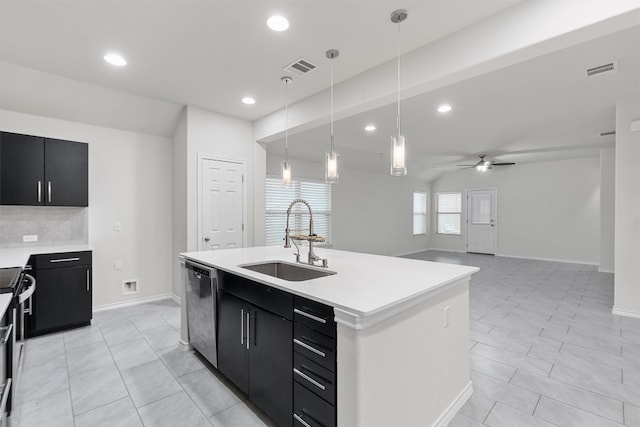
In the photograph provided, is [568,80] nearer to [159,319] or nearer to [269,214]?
[269,214]

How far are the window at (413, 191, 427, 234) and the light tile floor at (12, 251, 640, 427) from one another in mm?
5793

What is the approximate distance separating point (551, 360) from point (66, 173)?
5.39m

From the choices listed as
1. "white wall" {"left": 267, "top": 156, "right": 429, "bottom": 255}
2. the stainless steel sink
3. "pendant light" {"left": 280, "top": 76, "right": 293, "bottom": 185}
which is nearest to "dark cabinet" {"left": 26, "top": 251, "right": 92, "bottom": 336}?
the stainless steel sink

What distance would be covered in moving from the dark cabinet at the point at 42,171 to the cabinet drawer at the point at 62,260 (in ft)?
2.04

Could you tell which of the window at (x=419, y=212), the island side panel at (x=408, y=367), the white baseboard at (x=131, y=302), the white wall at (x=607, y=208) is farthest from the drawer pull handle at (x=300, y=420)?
the window at (x=419, y=212)

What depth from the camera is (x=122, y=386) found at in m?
2.28

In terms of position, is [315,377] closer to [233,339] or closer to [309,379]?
[309,379]

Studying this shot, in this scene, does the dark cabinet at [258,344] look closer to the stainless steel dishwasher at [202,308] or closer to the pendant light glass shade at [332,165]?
the stainless steel dishwasher at [202,308]

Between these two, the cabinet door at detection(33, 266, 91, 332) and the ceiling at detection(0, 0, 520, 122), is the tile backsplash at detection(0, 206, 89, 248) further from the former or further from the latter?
the ceiling at detection(0, 0, 520, 122)

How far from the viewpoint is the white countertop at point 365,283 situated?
1333mm

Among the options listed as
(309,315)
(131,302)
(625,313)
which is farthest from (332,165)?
(625,313)

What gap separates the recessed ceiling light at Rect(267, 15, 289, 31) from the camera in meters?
2.22

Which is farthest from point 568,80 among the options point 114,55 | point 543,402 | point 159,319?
point 159,319

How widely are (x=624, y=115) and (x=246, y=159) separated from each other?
506cm
